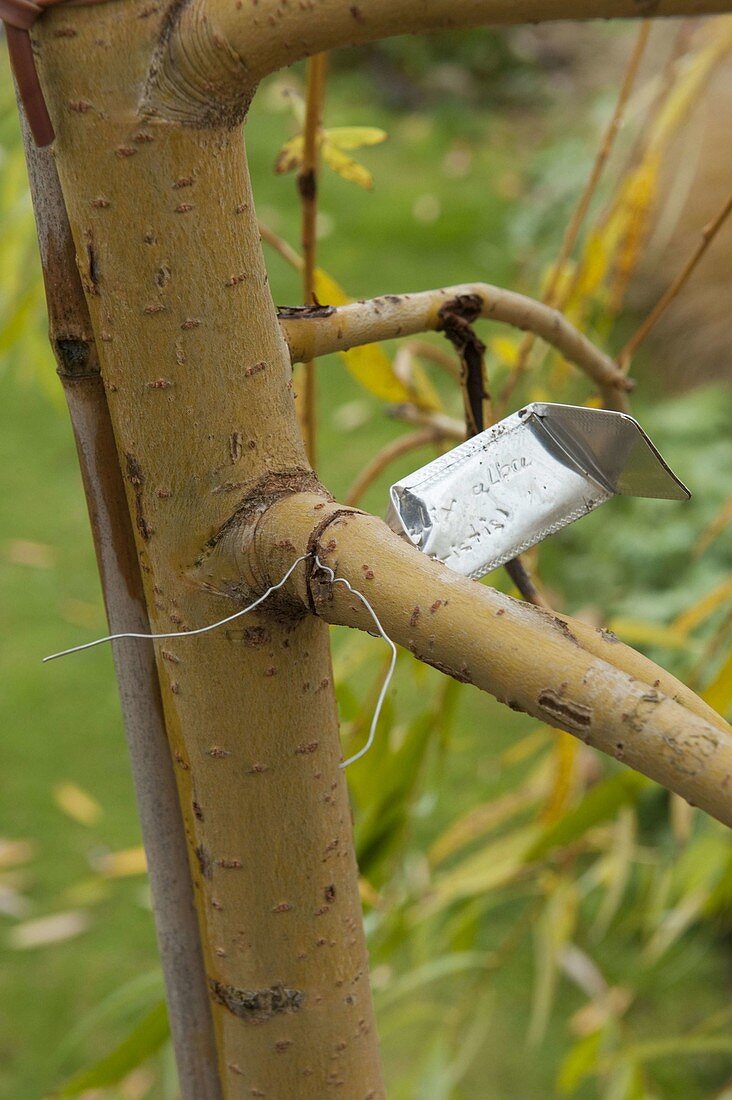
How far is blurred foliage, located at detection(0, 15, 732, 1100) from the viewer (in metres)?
0.73

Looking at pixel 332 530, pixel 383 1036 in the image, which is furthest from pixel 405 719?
pixel 332 530

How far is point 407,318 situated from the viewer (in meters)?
0.36

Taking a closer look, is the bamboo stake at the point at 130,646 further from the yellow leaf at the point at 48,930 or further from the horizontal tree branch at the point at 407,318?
the yellow leaf at the point at 48,930

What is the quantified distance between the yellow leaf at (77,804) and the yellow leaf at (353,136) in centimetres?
107

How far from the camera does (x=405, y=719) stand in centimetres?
159

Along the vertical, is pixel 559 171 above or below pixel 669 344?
above

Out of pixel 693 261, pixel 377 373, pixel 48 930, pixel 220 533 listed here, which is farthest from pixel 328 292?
pixel 48 930

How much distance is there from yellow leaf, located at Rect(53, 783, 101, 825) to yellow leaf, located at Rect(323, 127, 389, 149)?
1.07 m

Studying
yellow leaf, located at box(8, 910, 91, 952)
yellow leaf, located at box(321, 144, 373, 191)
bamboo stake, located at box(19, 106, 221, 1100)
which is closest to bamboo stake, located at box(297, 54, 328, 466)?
yellow leaf, located at box(321, 144, 373, 191)

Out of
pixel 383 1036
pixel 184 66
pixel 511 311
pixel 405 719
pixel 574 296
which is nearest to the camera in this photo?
pixel 184 66

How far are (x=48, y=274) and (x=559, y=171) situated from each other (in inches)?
88.2

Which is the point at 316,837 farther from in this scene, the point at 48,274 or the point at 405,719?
the point at 405,719

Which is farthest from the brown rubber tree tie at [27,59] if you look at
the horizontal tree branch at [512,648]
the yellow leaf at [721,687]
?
the yellow leaf at [721,687]

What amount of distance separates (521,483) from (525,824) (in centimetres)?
121
